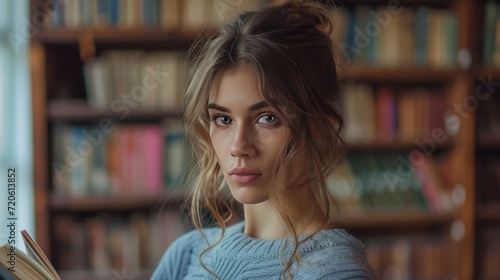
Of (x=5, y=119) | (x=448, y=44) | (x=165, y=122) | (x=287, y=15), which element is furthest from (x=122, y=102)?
(x=287, y=15)

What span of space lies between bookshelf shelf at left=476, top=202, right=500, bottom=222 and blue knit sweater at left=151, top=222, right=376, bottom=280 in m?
1.82

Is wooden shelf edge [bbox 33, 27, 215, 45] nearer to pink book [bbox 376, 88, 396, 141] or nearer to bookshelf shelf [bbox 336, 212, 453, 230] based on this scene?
pink book [bbox 376, 88, 396, 141]

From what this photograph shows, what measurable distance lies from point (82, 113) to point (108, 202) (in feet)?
1.12

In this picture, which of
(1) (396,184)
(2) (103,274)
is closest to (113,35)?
(2) (103,274)

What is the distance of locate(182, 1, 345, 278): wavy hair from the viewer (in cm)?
72

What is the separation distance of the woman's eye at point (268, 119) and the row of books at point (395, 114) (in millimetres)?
1696

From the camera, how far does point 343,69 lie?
34.5 inches

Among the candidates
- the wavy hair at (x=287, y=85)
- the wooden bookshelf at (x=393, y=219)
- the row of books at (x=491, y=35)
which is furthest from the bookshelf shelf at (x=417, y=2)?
the wavy hair at (x=287, y=85)

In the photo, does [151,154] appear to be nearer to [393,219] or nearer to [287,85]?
[393,219]

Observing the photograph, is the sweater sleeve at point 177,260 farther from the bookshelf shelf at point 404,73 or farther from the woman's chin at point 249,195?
the bookshelf shelf at point 404,73

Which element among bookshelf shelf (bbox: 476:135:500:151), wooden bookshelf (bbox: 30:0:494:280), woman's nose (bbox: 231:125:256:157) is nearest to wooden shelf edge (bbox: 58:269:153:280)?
wooden bookshelf (bbox: 30:0:494:280)

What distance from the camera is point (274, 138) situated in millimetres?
724

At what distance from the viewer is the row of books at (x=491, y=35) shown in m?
2.38

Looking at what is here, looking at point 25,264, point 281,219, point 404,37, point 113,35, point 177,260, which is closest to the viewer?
point 25,264
